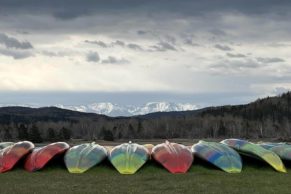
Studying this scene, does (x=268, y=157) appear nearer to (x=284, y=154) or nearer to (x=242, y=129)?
(x=284, y=154)

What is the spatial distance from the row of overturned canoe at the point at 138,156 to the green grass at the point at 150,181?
47 centimetres

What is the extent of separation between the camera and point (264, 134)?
17625cm

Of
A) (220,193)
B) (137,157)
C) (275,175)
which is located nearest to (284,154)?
(275,175)

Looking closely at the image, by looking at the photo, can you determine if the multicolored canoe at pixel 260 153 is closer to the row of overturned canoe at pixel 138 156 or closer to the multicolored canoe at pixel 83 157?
the row of overturned canoe at pixel 138 156

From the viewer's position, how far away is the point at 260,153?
1287 inches

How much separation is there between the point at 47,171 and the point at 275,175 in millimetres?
13281

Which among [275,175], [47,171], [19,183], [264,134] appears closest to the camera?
[19,183]

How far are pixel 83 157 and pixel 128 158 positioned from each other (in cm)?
275

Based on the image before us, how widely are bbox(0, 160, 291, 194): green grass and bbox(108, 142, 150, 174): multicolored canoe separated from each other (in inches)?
16.1

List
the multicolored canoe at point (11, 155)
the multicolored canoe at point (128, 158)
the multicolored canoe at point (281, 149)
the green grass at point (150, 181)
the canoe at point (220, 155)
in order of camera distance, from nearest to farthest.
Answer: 1. the green grass at point (150, 181)
2. the multicolored canoe at point (128, 158)
3. the canoe at point (220, 155)
4. the multicolored canoe at point (11, 155)
5. the multicolored canoe at point (281, 149)

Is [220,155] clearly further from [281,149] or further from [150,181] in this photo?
[150,181]

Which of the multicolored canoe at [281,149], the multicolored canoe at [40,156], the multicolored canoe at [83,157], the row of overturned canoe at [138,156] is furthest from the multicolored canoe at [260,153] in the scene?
the multicolored canoe at [40,156]

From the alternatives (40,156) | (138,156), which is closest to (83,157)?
(40,156)

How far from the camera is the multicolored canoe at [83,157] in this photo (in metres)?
31.4
